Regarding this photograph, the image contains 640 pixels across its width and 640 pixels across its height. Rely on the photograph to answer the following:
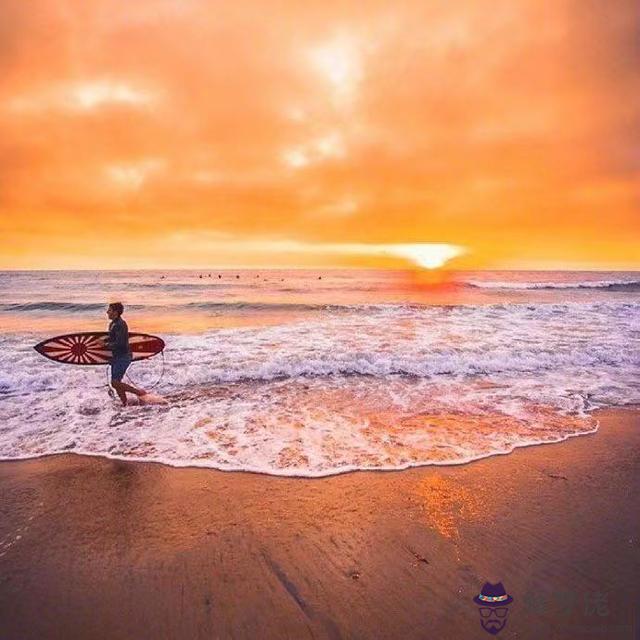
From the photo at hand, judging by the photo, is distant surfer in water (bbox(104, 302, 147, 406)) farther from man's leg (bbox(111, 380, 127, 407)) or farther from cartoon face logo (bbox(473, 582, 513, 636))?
cartoon face logo (bbox(473, 582, 513, 636))

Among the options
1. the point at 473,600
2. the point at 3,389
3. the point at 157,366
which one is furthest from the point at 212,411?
the point at 473,600

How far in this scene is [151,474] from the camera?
5734 mm

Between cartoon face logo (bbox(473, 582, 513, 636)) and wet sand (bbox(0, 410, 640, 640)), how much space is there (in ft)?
0.21

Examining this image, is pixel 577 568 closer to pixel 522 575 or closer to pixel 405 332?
pixel 522 575

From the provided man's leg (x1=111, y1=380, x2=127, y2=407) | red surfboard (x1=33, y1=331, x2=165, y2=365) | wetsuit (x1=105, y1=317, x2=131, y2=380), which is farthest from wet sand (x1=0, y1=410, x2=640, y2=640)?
red surfboard (x1=33, y1=331, x2=165, y2=365)

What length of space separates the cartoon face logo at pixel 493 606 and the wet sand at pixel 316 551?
6cm

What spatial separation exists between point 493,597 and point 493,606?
8 cm

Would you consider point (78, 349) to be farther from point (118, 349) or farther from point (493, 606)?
point (493, 606)

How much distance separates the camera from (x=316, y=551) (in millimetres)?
4086

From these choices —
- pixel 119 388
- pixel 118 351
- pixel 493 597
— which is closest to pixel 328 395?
pixel 119 388

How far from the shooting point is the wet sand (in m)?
3.26

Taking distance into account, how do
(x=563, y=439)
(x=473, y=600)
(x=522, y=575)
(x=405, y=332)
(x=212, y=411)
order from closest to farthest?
(x=473, y=600)
(x=522, y=575)
(x=563, y=439)
(x=212, y=411)
(x=405, y=332)

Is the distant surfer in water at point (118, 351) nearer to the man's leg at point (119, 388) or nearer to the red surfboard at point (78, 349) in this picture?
the man's leg at point (119, 388)

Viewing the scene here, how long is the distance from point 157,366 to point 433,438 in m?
7.98
